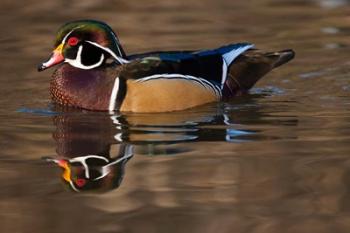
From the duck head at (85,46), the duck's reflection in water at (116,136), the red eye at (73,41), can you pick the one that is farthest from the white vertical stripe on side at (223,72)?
the red eye at (73,41)

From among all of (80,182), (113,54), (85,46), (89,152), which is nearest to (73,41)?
(85,46)

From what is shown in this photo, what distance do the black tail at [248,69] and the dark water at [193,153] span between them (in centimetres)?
15

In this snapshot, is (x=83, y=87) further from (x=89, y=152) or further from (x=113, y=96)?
(x=89, y=152)

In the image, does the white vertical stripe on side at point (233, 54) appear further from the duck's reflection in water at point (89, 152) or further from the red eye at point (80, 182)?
the red eye at point (80, 182)

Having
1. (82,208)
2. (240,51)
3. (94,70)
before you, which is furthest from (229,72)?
(82,208)

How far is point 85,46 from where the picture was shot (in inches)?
404

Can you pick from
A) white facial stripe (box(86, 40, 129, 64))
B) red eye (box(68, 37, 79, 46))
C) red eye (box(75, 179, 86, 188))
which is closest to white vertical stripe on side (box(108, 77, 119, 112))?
white facial stripe (box(86, 40, 129, 64))

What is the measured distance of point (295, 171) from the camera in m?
7.61

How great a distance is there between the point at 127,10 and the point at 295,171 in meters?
7.84

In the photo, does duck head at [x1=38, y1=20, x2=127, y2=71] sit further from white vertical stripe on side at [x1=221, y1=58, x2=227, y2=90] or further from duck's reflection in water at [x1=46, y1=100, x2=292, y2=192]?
white vertical stripe on side at [x1=221, y1=58, x2=227, y2=90]

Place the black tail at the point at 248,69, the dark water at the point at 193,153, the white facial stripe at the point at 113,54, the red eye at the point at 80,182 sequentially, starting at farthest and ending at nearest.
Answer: the black tail at the point at 248,69 → the white facial stripe at the point at 113,54 → the red eye at the point at 80,182 → the dark water at the point at 193,153

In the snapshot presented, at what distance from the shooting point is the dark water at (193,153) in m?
6.74

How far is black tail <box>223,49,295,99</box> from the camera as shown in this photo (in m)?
10.7

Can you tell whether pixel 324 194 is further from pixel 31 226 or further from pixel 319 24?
pixel 319 24
